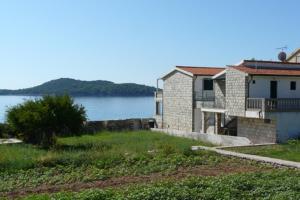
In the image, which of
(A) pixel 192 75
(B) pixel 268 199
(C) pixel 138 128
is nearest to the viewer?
(B) pixel 268 199

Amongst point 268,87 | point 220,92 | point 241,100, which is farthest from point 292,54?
point 241,100

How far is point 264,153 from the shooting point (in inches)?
893

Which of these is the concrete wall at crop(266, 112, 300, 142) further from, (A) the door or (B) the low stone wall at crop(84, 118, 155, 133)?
(B) the low stone wall at crop(84, 118, 155, 133)

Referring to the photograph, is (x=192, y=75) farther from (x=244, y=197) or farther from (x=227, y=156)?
(x=244, y=197)

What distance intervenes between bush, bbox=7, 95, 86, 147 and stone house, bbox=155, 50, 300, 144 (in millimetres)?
10441

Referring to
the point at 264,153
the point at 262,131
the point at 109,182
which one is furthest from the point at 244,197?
the point at 262,131

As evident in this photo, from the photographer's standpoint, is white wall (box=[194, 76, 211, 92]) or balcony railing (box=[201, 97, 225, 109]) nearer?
balcony railing (box=[201, 97, 225, 109])

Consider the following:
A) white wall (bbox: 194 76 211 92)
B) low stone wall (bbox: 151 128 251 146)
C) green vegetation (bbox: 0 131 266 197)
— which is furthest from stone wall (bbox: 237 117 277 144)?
green vegetation (bbox: 0 131 266 197)

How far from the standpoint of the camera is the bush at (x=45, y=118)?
26203 millimetres

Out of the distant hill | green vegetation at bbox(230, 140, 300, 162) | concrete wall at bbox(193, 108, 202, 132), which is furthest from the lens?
the distant hill

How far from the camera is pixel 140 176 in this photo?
53.1 ft

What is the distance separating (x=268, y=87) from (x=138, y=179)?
17393 millimetres

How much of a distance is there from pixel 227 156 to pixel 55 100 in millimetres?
10702

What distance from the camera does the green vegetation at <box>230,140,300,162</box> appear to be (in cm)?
2157
